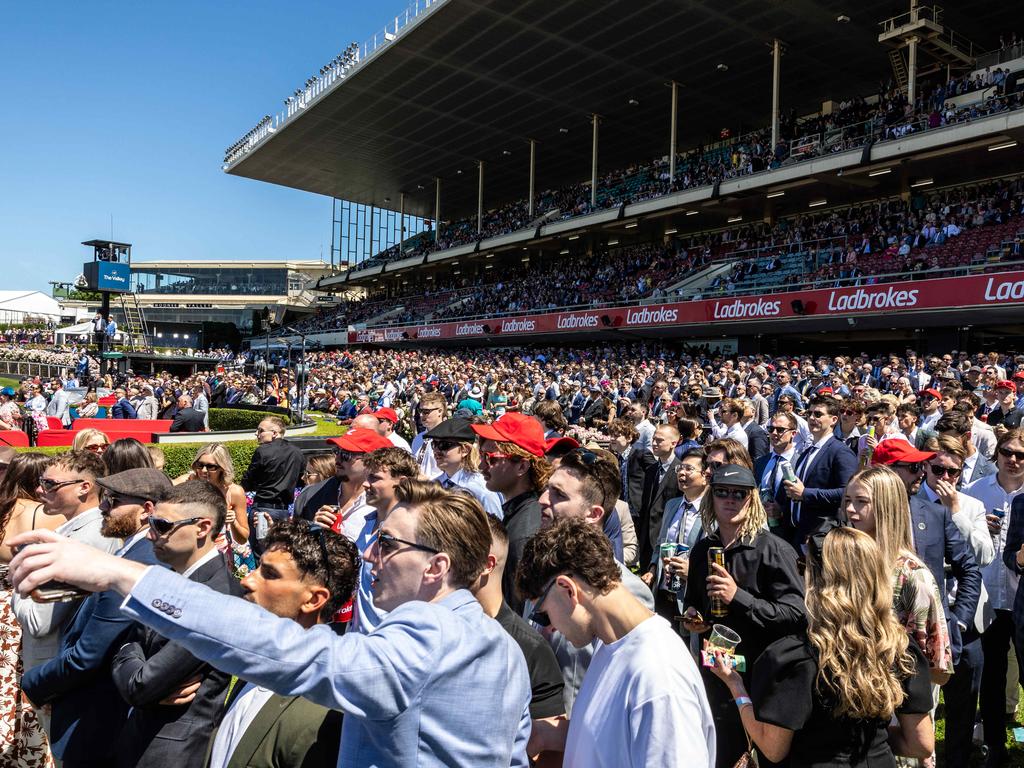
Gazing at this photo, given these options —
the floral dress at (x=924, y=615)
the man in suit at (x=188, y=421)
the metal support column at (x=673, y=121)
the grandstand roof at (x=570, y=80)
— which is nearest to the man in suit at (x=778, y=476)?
the floral dress at (x=924, y=615)

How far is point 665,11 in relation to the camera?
1071 inches

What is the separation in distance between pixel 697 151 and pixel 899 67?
12.6 meters

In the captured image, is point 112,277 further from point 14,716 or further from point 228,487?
point 14,716

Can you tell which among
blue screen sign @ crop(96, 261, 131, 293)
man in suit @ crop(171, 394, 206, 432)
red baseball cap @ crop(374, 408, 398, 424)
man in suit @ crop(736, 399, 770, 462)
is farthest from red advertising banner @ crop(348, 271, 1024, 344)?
red baseball cap @ crop(374, 408, 398, 424)

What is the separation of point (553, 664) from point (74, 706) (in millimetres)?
1831

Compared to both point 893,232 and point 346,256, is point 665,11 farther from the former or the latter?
point 346,256

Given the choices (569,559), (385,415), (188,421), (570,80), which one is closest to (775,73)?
(570,80)

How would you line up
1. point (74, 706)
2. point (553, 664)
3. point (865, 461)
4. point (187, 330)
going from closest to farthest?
point (553, 664) → point (74, 706) → point (865, 461) → point (187, 330)

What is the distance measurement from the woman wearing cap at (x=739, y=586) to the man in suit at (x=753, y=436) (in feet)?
15.6

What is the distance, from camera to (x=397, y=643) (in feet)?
5.26

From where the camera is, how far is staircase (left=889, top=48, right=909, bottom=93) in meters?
27.4

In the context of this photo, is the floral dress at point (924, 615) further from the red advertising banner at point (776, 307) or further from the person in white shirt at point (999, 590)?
the red advertising banner at point (776, 307)

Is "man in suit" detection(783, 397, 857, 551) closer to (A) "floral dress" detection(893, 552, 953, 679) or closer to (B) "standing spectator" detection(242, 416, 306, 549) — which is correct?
(A) "floral dress" detection(893, 552, 953, 679)

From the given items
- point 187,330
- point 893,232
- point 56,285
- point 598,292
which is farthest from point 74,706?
point 56,285
